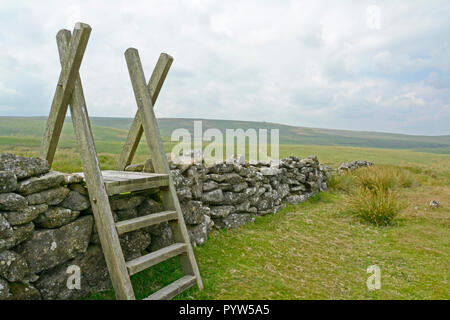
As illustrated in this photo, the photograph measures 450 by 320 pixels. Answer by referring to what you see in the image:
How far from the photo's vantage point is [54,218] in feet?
11.3

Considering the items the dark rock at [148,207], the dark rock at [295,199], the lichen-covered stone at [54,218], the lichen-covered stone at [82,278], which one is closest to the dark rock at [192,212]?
the dark rock at [148,207]

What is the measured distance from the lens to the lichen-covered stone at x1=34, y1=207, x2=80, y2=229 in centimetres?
340

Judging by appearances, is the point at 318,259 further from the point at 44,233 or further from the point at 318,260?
the point at 44,233

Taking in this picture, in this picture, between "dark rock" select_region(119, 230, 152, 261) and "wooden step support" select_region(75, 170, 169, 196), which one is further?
"dark rock" select_region(119, 230, 152, 261)

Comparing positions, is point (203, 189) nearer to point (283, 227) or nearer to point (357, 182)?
point (283, 227)

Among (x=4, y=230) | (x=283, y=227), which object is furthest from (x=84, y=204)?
(x=283, y=227)

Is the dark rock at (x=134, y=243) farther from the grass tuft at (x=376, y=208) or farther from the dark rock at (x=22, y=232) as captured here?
the grass tuft at (x=376, y=208)

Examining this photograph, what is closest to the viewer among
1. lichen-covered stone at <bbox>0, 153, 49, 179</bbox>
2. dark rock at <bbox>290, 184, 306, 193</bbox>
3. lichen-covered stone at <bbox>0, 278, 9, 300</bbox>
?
lichen-covered stone at <bbox>0, 278, 9, 300</bbox>

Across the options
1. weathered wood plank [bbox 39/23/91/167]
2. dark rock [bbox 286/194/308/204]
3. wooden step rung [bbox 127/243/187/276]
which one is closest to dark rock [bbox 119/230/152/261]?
wooden step rung [bbox 127/243/187/276]

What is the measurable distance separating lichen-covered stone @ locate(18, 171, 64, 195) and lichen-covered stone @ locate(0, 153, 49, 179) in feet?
0.22

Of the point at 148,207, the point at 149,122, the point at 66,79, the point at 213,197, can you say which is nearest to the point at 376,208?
the point at 213,197

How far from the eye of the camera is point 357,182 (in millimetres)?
11930

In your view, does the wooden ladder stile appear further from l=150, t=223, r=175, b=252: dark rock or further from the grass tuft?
the grass tuft
